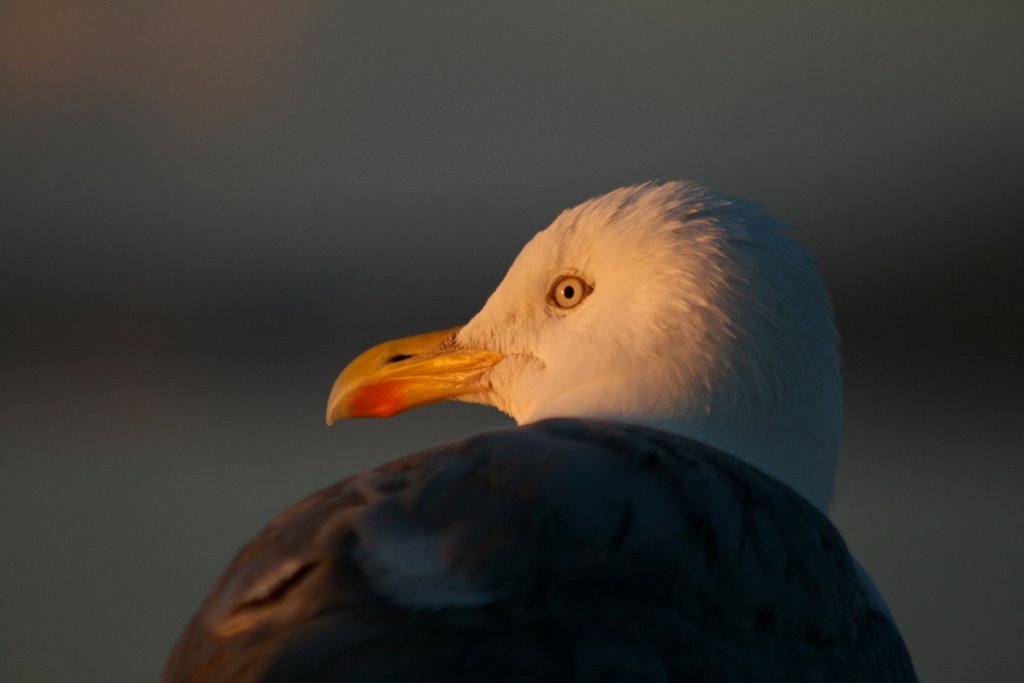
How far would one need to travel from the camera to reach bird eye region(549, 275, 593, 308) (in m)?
2.43

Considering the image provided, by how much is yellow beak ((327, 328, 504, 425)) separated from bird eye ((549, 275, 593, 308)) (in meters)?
0.24

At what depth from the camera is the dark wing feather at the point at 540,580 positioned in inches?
58.6

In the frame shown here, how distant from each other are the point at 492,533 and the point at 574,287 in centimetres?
88

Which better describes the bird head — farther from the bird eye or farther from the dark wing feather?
the dark wing feather

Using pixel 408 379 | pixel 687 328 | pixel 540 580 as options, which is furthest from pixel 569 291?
pixel 540 580

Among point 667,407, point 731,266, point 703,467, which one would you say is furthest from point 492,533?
point 731,266

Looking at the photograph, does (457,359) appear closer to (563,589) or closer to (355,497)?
(355,497)

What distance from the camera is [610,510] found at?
5.62ft

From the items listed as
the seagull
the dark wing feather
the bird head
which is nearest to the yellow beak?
the seagull

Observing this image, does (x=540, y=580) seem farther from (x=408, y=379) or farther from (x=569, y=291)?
(x=408, y=379)

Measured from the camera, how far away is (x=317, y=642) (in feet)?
4.82

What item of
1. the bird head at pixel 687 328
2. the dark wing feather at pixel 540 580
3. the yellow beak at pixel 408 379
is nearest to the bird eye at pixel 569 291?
the bird head at pixel 687 328

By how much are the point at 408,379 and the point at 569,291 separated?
16.0 inches

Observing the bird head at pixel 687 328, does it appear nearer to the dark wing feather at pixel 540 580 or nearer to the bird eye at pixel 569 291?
the bird eye at pixel 569 291
